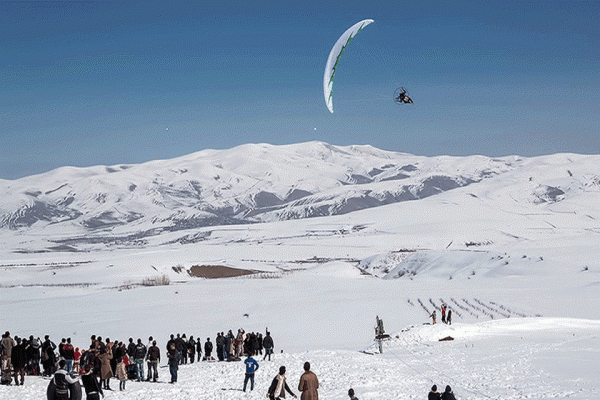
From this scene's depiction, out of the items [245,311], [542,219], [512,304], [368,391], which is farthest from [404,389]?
[542,219]

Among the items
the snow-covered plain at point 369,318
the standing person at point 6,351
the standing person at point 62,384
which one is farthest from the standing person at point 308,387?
the standing person at point 6,351

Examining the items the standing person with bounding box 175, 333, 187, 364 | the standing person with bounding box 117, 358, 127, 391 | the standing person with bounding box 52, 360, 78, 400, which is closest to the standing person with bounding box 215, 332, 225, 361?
the standing person with bounding box 175, 333, 187, 364

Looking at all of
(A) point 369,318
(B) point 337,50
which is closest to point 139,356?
(B) point 337,50

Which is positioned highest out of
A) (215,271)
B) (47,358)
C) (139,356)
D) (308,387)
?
(215,271)

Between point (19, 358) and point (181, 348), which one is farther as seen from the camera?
point (181, 348)

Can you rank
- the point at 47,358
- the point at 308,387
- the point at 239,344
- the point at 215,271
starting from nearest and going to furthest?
1. the point at 308,387
2. the point at 47,358
3. the point at 239,344
4. the point at 215,271

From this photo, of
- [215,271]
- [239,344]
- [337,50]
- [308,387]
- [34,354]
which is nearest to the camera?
[308,387]

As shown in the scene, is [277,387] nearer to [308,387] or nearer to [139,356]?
[308,387]

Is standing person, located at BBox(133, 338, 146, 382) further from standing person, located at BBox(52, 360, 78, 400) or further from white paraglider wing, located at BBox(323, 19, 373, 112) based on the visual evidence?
white paraglider wing, located at BBox(323, 19, 373, 112)
